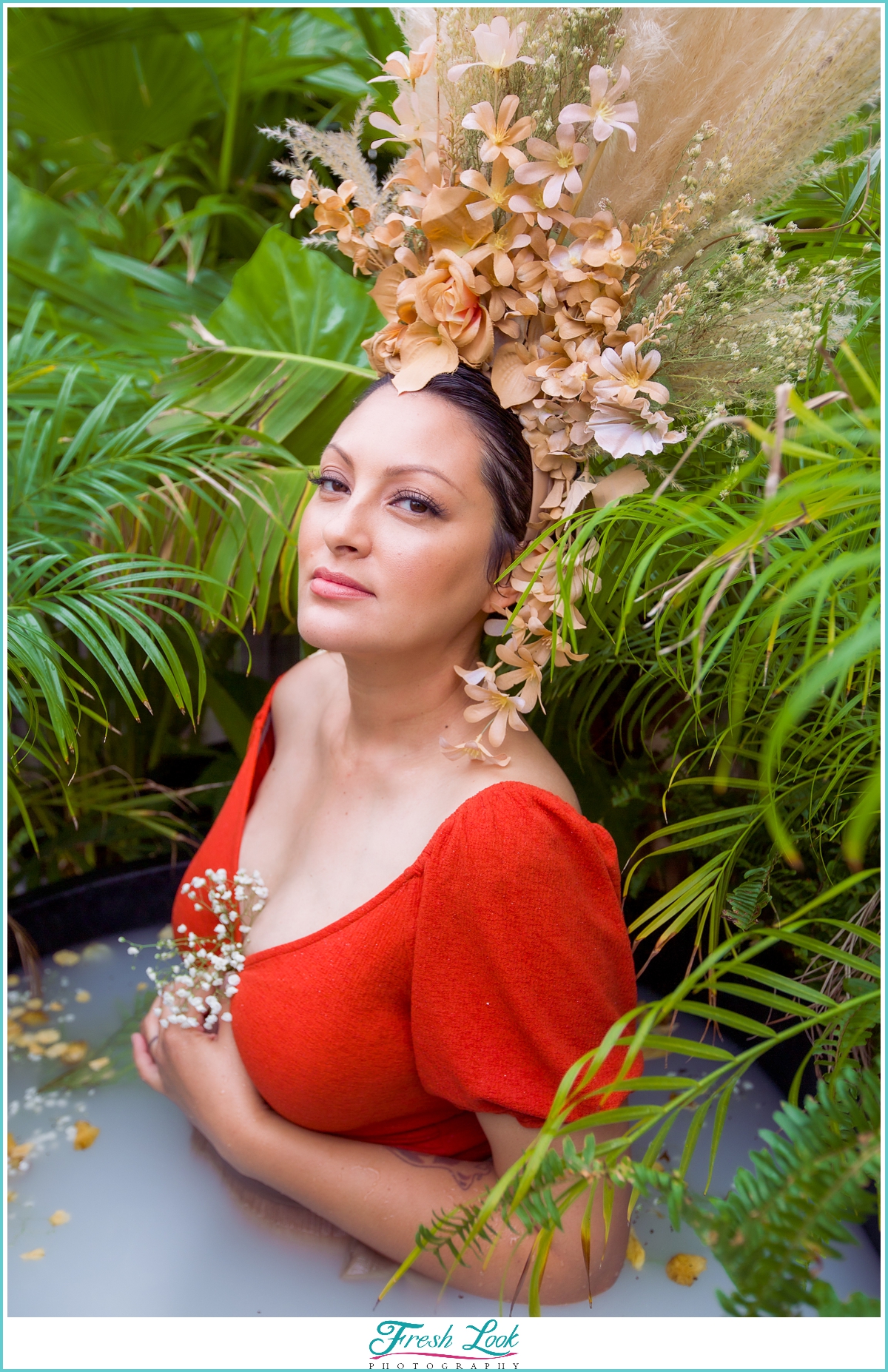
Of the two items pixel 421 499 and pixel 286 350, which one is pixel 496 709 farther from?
pixel 286 350

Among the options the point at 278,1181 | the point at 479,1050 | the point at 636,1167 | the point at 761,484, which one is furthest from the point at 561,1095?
the point at 761,484

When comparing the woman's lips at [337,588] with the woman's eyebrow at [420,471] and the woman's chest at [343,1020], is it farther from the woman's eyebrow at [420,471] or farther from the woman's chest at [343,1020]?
the woman's chest at [343,1020]

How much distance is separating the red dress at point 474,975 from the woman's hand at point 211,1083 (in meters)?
0.11

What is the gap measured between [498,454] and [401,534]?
0.41 ft

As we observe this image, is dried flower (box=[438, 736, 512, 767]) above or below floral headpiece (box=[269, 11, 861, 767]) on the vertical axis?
below

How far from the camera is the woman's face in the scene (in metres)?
0.87

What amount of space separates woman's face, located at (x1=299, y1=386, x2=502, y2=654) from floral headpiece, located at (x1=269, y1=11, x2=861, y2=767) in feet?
0.15

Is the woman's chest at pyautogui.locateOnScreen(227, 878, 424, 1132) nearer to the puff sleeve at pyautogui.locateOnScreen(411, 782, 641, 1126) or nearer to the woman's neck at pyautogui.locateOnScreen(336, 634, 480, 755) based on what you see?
the puff sleeve at pyautogui.locateOnScreen(411, 782, 641, 1126)

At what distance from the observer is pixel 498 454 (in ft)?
2.95

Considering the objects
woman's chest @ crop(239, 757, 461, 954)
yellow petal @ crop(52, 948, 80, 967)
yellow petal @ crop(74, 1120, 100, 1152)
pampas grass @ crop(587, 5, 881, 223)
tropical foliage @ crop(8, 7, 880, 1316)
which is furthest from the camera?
yellow petal @ crop(52, 948, 80, 967)

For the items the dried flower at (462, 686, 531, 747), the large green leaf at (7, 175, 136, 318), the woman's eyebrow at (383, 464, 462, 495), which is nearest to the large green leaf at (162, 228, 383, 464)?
the large green leaf at (7, 175, 136, 318)

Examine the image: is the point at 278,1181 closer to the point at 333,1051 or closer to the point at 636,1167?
the point at 333,1051

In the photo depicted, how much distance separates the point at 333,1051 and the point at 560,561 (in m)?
0.51

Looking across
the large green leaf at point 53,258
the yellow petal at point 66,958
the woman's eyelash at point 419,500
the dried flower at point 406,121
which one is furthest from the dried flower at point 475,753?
the large green leaf at point 53,258
